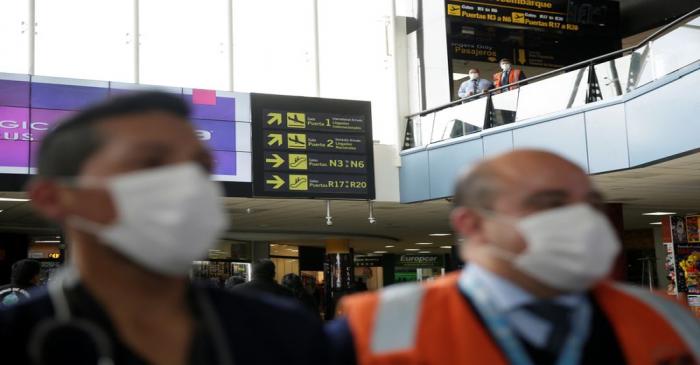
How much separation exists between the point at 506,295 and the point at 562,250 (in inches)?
6.8

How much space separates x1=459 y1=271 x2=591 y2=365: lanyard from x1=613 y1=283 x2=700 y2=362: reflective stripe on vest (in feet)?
0.47

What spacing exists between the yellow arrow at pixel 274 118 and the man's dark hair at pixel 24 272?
27.7ft

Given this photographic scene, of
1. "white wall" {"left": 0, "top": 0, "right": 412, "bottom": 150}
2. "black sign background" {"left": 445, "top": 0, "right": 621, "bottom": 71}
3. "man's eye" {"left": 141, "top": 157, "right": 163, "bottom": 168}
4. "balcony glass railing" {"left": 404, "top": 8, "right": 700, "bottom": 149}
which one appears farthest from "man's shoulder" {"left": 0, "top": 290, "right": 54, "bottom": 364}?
"black sign background" {"left": 445, "top": 0, "right": 621, "bottom": 71}

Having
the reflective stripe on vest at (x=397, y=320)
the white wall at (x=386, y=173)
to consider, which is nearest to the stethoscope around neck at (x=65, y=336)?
the reflective stripe on vest at (x=397, y=320)

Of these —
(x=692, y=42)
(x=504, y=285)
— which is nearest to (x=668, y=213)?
(x=692, y=42)

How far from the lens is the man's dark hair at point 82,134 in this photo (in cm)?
155

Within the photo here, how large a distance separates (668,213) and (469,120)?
764 cm

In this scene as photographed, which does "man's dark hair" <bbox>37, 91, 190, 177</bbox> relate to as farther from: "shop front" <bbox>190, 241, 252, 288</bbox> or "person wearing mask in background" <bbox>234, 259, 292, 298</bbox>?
"shop front" <bbox>190, 241, 252, 288</bbox>

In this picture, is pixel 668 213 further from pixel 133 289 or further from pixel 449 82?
pixel 133 289

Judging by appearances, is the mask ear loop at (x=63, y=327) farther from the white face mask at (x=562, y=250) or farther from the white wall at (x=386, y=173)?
the white wall at (x=386, y=173)

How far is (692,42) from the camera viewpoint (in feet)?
32.2

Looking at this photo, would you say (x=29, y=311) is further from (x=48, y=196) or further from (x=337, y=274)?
(x=337, y=274)

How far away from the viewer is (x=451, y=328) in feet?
6.21

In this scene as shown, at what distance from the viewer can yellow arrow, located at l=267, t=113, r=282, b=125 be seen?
1477 centimetres
